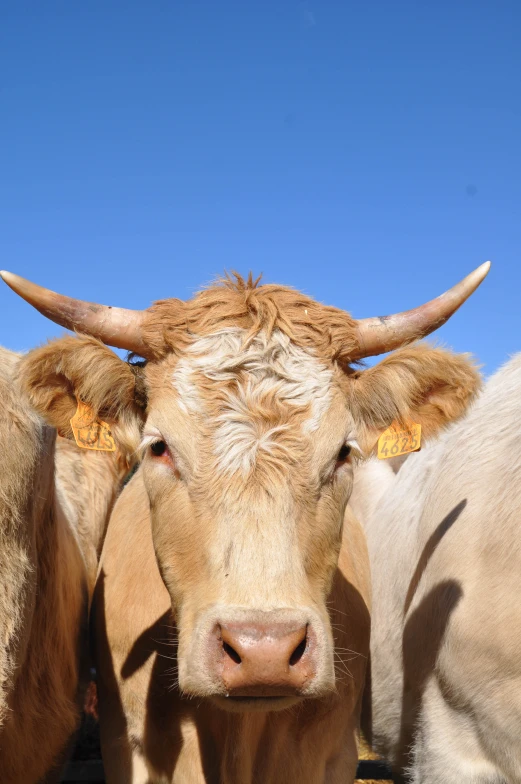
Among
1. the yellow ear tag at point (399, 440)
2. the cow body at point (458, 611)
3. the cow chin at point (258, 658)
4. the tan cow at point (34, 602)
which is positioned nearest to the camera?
the cow chin at point (258, 658)

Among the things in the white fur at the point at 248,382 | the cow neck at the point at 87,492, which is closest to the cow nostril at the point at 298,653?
the white fur at the point at 248,382

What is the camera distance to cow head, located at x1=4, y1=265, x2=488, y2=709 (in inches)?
97.0

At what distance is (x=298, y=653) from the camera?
2.43 meters

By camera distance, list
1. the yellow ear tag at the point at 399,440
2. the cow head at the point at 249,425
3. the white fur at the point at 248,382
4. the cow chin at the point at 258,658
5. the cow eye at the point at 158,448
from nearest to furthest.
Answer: the cow chin at the point at 258,658 → the cow head at the point at 249,425 → the white fur at the point at 248,382 → the cow eye at the point at 158,448 → the yellow ear tag at the point at 399,440

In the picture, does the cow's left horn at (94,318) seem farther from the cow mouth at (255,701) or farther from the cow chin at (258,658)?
the cow mouth at (255,701)

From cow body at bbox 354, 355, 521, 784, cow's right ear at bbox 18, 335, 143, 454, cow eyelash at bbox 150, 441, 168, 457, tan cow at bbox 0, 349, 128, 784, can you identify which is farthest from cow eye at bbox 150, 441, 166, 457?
cow body at bbox 354, 355, 521, 784

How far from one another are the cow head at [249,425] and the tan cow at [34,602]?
208 millimetres

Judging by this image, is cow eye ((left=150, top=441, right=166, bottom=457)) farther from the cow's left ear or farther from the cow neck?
the cow neck

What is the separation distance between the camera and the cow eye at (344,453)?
10.0 feet

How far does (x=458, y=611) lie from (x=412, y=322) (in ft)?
4.38

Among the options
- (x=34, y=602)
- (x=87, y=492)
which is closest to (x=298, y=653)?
(x=34, y=602)

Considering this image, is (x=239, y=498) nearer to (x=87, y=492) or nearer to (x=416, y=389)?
(x=416, y=389)

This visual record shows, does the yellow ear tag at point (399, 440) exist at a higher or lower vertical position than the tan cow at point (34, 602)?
higher

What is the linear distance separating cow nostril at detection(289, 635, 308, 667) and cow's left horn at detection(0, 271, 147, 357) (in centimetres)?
139
